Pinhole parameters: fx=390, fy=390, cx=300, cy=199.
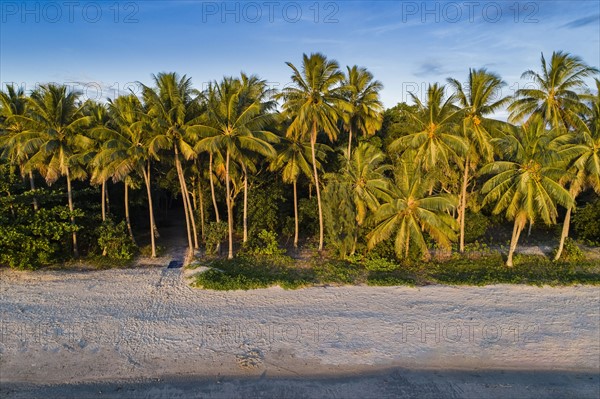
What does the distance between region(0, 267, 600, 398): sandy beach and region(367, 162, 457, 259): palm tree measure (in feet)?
10.6

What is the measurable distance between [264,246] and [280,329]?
1089 centimetres

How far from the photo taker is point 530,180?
764 inches

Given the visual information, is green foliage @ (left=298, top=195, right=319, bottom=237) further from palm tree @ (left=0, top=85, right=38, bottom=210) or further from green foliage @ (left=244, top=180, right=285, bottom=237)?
palm tree @ (left=0, top=85, right=38, bottom=210)

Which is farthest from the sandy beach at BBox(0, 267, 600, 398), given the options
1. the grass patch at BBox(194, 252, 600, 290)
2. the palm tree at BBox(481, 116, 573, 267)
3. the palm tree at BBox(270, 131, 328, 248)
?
the palm tree at BBox(270, 131, 328, 248)

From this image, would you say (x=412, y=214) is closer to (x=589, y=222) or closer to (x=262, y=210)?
(x=262, y=210)

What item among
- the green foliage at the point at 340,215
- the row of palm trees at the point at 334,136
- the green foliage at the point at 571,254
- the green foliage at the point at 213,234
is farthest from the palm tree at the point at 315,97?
the green foliage at the point at 571,254

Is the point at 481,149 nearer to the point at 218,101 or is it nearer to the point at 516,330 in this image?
the point at 516,330

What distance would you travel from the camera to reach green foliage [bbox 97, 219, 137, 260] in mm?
22719

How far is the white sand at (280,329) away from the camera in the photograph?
40.3 ft

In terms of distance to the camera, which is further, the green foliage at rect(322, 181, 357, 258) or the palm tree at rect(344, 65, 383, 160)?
the palm tree at rect(344, 65, 383, 160)

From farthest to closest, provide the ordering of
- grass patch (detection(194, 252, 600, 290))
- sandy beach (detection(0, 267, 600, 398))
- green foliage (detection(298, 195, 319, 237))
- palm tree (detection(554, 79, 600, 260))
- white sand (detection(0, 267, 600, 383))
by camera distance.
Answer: green foliage (detection(298, 195, 319, 237)) < palm tree (detection(554, 79, 600, 260)) < grass patch (detection(194, 252, 600, 290)) < white sand (detection(0, 267, 600, 383)) < sandy beach (detection(0, 267, 600, 398))

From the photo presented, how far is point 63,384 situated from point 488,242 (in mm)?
26245

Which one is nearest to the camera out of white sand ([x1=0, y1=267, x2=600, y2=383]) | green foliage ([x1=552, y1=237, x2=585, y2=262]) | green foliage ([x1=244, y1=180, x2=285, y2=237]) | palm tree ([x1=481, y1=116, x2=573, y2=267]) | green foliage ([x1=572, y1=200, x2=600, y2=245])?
white sand ([x1=0, y1=267, x2=600, y2=383])

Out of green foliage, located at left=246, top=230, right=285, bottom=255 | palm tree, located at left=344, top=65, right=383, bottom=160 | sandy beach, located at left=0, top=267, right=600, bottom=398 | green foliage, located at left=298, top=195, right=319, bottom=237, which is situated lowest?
sandy beach, located at left=0, top=267, right=600, bottom=398
